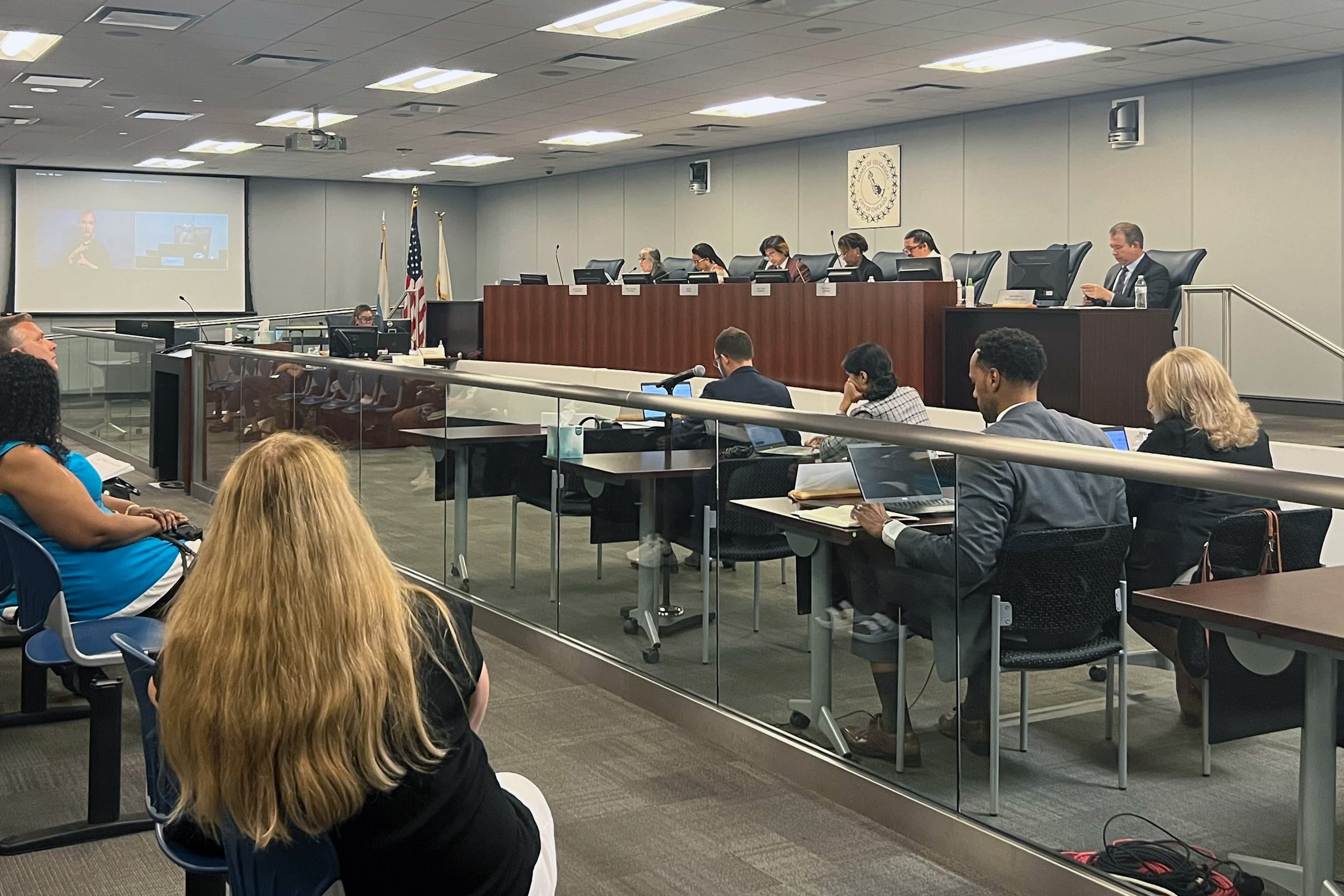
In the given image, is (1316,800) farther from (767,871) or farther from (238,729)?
(238,729)

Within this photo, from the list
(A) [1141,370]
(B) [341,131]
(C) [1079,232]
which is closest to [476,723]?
(A) [1141,370]

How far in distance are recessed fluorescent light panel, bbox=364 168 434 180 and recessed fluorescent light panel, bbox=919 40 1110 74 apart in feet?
35.7

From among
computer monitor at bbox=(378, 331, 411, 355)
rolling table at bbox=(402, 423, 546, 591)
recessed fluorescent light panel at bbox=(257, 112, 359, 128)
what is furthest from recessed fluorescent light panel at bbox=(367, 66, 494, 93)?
rolling table at bbox=(402, 423, 546, 591)

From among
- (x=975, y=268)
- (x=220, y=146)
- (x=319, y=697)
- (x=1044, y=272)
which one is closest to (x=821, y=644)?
(x=319, y=697)

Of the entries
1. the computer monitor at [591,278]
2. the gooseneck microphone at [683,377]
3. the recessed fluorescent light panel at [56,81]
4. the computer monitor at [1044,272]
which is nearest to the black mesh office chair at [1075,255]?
the computer monitor at [1044,272]

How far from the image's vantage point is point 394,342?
11656mm

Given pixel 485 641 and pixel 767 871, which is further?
pixel 485 641

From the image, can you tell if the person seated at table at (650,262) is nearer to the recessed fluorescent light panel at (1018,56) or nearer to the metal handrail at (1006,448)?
the recessed fluorescent light panel at (1018,56)

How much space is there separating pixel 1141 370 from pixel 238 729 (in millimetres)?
7538

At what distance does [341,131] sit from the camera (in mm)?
15281

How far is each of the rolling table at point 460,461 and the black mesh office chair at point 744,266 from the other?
22.1 feet

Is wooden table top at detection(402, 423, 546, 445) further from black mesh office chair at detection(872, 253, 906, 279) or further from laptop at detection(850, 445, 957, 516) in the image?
black mesh office chair at detection(872, 253, 906, 279)

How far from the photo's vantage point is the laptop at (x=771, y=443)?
3516 millimetres

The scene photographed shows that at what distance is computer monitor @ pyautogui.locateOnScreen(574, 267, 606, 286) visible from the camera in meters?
11.9
